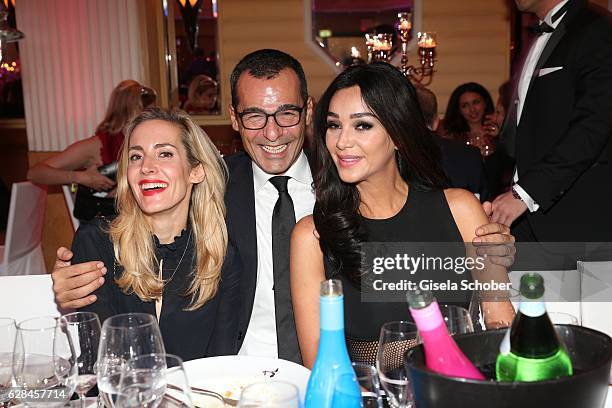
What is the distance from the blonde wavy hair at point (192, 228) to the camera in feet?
6.89

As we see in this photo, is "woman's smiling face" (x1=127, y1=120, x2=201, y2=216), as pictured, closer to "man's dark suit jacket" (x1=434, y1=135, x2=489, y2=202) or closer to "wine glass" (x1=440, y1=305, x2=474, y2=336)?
"wine glass" (x1=440, y1=305, x2=474, y2=336)

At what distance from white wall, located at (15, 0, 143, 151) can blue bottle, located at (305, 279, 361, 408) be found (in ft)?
16.1

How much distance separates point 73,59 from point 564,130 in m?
4.16

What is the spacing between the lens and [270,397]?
996 mm

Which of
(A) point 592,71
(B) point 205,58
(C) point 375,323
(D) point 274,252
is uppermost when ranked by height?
(B) point 205,58

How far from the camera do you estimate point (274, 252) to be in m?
2.30

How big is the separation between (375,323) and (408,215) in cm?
39

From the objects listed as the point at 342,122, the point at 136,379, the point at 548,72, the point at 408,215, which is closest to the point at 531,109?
the point at 548,72

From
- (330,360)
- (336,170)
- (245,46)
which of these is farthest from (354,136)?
(245,46)

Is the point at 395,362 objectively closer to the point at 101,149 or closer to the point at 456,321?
the point at 456,321

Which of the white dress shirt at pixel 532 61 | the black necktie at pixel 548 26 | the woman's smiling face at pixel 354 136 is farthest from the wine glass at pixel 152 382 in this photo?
the black necktie at pixel 548 26

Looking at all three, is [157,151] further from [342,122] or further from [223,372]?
[223,372]

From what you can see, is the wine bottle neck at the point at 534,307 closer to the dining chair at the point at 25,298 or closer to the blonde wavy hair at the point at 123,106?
the dining chair at the point at 25,298

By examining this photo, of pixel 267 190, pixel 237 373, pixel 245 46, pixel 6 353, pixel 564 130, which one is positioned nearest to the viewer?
pixel 6 353
